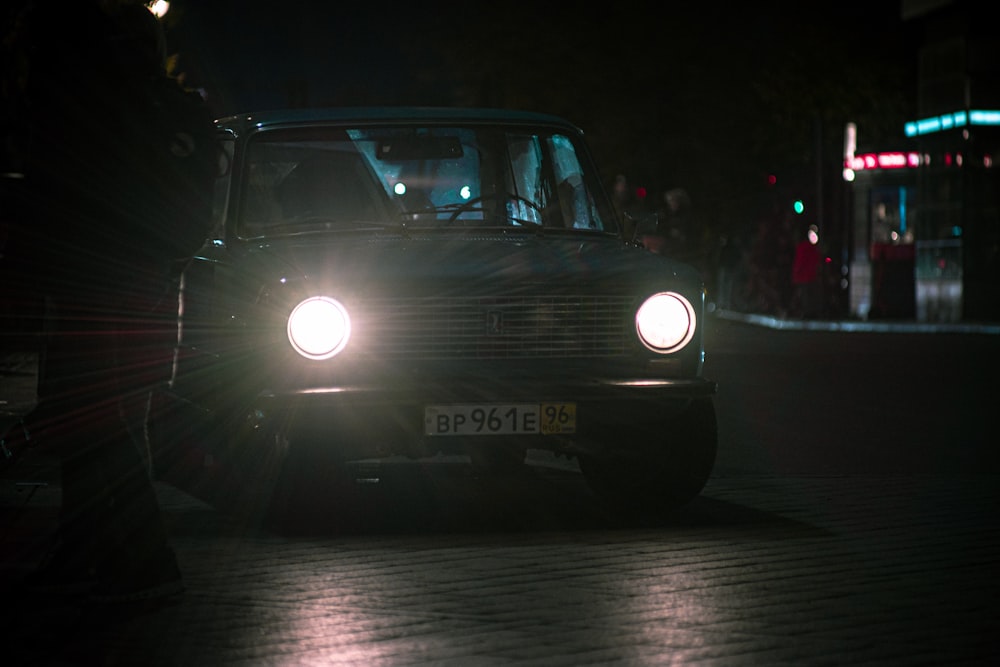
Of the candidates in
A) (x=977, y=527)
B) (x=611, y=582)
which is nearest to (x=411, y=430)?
(x=611, y=582)

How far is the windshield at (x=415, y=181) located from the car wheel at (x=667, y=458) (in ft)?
4.38

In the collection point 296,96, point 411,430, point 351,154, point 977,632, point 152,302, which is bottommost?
point 977,632

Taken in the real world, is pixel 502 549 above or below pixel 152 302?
below

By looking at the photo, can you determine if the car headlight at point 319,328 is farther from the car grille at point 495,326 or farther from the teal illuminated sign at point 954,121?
the teal illuminated sign at point 954,121

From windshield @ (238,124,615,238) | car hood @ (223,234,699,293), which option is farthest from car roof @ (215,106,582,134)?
car hood @ (223,234,699,293)

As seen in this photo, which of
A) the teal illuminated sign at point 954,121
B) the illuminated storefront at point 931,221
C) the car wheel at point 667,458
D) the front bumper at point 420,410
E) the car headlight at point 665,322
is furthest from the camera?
the teal illuminated sign at point 954,121

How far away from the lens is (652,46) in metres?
67.5

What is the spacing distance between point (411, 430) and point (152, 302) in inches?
78.1

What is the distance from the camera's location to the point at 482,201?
973 cm

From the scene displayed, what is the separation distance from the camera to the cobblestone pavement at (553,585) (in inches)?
230

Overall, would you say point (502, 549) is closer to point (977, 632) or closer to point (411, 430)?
point (411, 430)

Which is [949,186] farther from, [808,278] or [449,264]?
[449,264]

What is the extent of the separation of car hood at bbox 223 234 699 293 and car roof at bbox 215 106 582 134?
0.89 m

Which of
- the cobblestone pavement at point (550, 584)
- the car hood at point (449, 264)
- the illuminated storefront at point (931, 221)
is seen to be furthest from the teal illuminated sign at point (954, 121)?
the car hood at point (449, 264)
